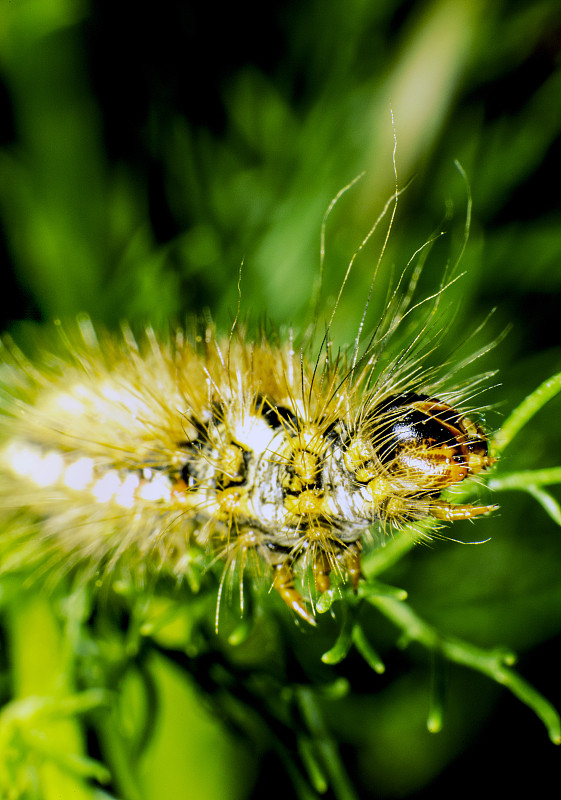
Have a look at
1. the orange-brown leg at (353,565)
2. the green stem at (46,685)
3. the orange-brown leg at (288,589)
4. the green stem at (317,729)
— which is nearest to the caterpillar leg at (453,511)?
the orange-brown leg at (353,565)

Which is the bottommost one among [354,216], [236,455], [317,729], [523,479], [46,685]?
[317,729]

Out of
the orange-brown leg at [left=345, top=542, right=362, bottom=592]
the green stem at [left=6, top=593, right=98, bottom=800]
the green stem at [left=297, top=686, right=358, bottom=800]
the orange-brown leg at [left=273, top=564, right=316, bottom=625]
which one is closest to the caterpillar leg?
the orange-brown leg at [left=345, top=542, right=362, bottom=592]

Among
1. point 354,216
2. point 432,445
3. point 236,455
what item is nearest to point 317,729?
point 236,455

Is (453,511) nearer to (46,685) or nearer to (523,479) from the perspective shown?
(523,479)

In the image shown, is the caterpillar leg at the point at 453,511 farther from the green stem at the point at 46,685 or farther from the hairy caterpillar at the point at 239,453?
the green stem at the point at 46,685

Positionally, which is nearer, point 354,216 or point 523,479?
point 523,479

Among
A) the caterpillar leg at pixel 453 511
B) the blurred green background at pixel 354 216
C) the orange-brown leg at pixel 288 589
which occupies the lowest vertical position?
the orange-brown leg at pixel 288 589
